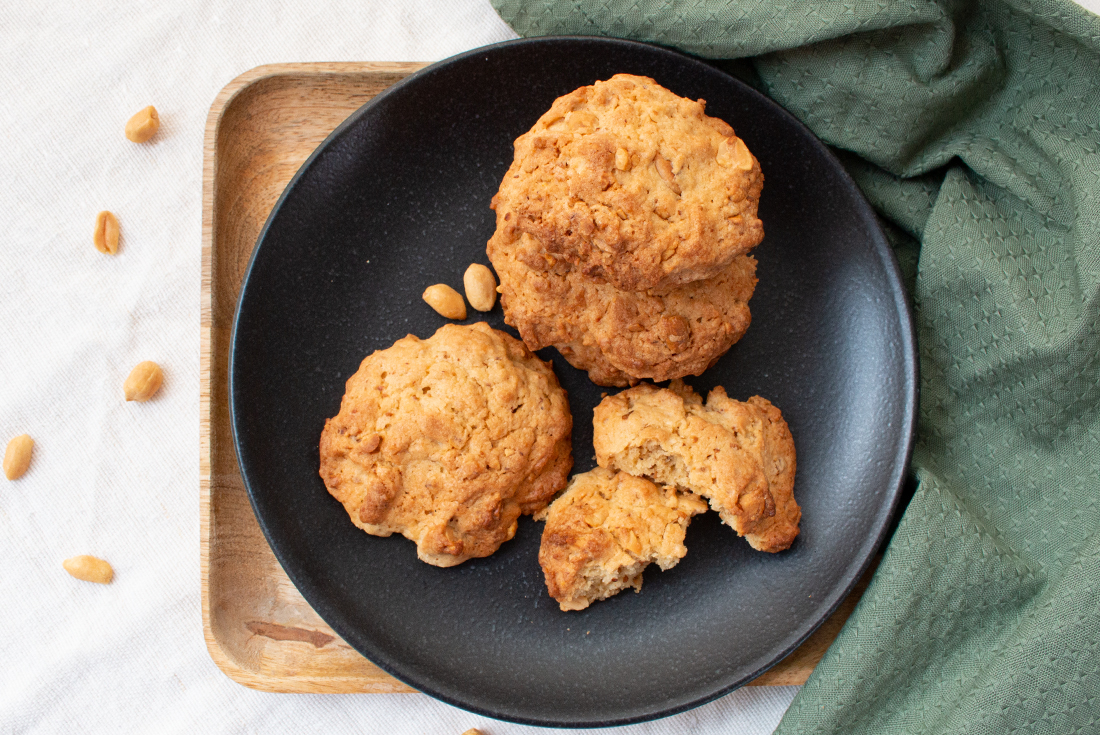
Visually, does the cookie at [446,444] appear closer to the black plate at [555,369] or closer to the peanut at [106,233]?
the black plate at [555,369]

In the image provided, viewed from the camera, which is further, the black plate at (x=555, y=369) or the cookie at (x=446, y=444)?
the black plate at (x=555, y=369)

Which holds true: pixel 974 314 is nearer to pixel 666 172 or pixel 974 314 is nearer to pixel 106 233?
pixel 666 172

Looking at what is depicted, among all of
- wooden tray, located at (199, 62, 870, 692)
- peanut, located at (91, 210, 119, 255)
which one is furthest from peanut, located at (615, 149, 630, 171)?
peanut, located at (91, 210, 119, 255)

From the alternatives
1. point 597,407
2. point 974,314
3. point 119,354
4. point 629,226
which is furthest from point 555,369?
point 119,354

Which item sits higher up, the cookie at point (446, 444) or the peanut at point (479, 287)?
the peanut at point (479, 287)

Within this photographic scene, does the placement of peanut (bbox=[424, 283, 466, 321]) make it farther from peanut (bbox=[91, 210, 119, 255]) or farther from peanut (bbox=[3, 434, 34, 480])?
peanut (bbox=[3, 434, 34, 480])

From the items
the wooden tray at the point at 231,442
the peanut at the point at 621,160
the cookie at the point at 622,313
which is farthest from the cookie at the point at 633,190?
the wooden tray at the point at 231,442

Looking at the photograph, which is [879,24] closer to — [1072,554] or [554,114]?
[554,114]
